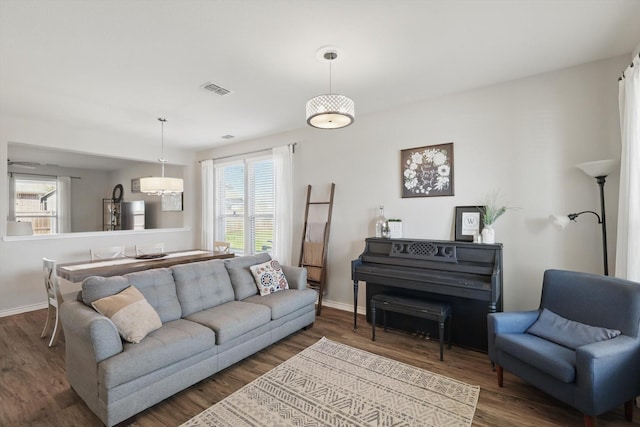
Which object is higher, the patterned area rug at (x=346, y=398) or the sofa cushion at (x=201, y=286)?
the sofa cushion at (x=201, y=286)

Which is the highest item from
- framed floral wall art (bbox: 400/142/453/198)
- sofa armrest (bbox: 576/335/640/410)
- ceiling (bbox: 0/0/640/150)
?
ceiling (bbox: 0/0/640/150)

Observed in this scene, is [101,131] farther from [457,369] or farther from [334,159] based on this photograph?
[457,369]

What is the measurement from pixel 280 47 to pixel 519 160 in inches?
105

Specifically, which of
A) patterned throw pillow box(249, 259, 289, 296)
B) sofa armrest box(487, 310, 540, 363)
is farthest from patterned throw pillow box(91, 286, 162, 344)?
sofa armrest box(487, 310, 540, 363)

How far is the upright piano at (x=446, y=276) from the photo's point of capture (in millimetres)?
2827

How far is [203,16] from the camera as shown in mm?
2064

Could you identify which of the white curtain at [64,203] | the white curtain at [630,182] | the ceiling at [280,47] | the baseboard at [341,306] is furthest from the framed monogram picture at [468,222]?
the white curtain at [64,203]

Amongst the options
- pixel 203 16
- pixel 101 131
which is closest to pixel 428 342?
pixel 203 16

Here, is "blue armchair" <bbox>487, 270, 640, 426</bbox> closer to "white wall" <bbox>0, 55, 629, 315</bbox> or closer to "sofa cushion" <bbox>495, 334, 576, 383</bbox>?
"sofa cushion" <bbox>495, 334, 576, 383</bbox>

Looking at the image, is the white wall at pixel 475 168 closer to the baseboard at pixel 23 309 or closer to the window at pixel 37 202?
the baseboard at pixel 23 309

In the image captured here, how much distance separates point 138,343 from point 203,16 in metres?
2.40

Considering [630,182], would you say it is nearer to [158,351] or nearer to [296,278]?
[296,278]

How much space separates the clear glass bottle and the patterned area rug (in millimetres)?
1555

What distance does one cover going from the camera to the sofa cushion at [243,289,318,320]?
3.09 meters
